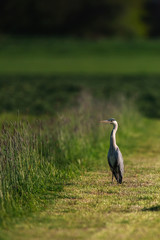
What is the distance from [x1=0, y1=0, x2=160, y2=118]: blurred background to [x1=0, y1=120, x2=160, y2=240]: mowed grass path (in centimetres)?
170

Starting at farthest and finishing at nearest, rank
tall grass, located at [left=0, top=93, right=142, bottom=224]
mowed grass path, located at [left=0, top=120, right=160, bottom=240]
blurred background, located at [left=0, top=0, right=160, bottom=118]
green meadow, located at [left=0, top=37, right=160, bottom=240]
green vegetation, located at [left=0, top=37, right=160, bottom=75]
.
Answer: green vegetation, located at [left=0, top=37, right=160, bottom=75] < blurred background, located at [left=0, top=0, right=160, bottom=118] < tall grass, located at [left=0, top=93, right=142, bottom=224] < green meadow, located at [left=0, top=37, right=160, bottom=240] < mowed grass path, located at [left=0, top=120, right=160, bottom=240]

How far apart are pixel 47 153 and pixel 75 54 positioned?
40.0 meters

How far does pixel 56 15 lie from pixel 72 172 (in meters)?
62.6

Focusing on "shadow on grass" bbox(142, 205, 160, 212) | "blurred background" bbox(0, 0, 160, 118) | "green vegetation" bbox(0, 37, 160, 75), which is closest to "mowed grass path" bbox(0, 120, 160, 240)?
"shadow on grass" bbox(142, 205, 160, 212)

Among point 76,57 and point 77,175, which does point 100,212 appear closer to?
point 77,175

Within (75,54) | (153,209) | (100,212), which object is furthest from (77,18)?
(100,212)

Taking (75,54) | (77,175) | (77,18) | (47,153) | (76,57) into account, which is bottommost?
(77,175)

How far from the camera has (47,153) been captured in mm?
9547

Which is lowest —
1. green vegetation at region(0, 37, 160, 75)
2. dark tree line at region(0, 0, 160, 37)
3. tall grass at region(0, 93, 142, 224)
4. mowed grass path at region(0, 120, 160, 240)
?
mowed grass path at region(0, 120, 160, 240)

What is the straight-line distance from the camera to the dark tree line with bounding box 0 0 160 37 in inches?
2694

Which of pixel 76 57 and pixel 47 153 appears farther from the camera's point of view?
pixel 76 57

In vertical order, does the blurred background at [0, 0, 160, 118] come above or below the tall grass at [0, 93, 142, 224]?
above

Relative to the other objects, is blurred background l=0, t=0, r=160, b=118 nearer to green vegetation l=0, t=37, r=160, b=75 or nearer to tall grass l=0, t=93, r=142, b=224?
green vegetation l=0, t=37, r=160, b=75

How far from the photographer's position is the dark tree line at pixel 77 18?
2694 inches
